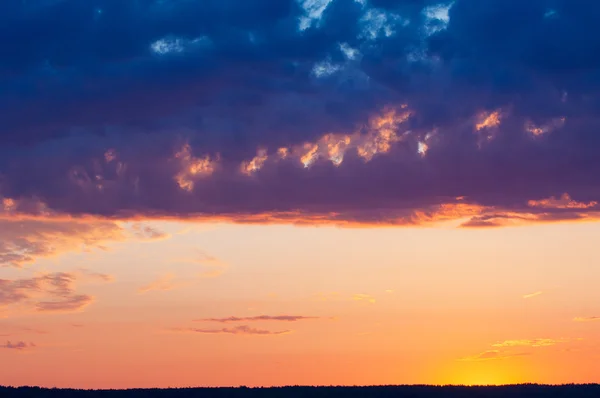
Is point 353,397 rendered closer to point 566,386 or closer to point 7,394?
point 566,386

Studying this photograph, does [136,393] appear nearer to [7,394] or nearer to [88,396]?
[88,396]

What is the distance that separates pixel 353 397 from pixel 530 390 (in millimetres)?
20807

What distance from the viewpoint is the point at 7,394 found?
450ft

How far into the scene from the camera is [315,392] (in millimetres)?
136375

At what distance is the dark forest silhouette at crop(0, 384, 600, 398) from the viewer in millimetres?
134000

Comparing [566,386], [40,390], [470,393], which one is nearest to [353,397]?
[470,393]

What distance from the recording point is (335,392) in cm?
13662

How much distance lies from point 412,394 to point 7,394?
47.3 m

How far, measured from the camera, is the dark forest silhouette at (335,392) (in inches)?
5276

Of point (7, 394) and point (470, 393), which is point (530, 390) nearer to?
point (470, 393)

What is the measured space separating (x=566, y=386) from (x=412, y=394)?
747 inches

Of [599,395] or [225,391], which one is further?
[225,391]

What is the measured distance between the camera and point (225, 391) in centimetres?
13925

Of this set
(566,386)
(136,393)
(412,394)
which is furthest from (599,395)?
(136,393)
